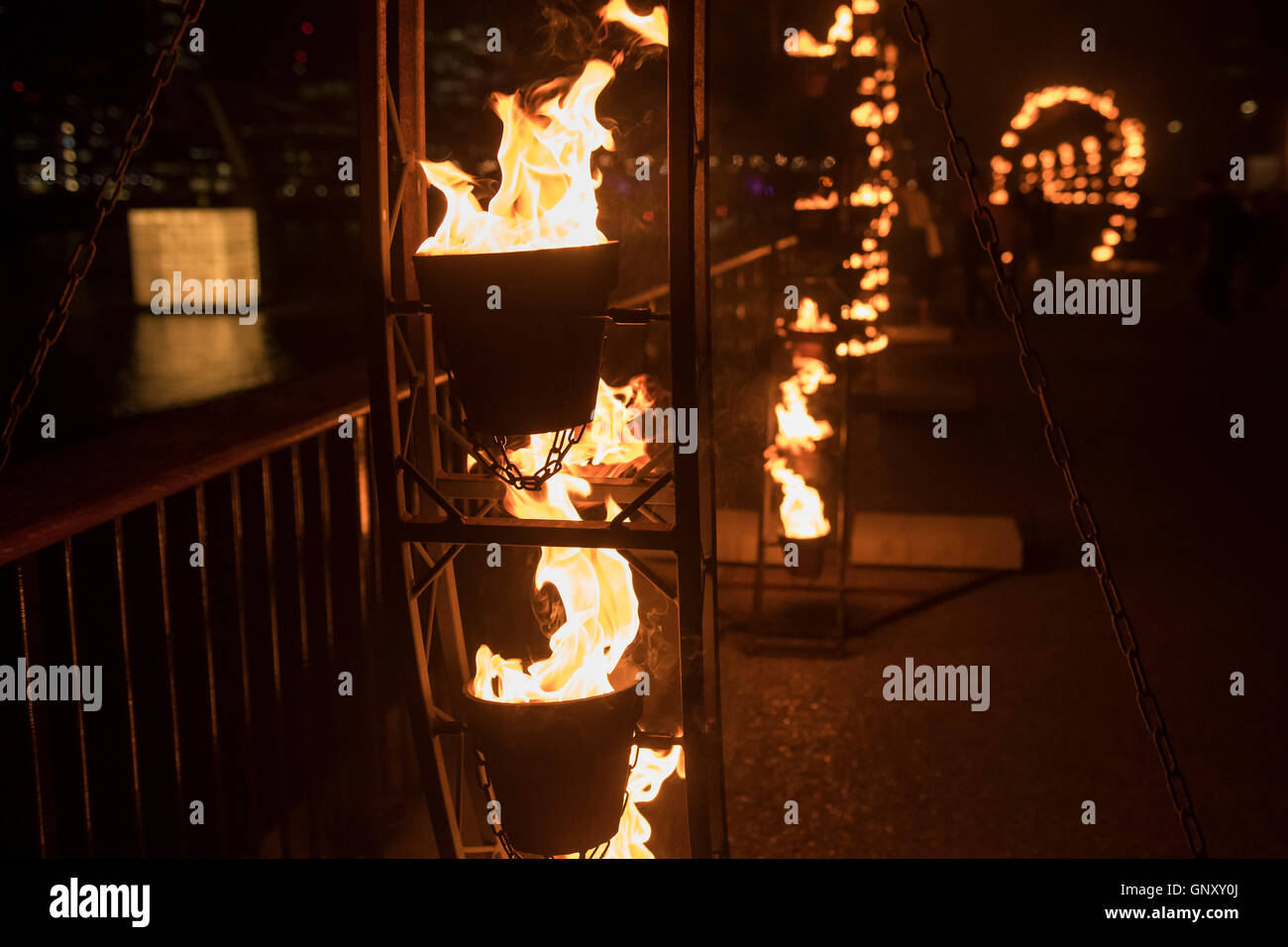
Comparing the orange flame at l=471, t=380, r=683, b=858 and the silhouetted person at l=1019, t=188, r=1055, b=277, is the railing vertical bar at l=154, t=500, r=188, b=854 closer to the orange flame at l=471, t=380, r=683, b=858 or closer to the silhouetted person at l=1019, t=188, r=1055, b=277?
the orange flame at l=471, t=380, r=683, b=858

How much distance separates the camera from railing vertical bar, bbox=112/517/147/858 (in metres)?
2.82

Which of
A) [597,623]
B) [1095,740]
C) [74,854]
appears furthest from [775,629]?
[74,854]

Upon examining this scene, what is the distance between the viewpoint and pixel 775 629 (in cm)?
575

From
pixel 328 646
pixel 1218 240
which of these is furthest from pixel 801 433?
pixel 1218 240

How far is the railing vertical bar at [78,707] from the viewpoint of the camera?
2.63m

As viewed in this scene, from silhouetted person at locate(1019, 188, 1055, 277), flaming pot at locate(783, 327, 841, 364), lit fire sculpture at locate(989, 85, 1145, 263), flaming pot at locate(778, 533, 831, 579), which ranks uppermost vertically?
lit fire sculpture at locate(989, 85, 1145, 263)

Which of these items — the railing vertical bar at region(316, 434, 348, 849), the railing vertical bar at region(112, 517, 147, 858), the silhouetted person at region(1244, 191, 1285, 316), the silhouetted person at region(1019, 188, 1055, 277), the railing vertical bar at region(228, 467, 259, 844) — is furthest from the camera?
the silhouetted person at region(1019, 188, 1055, 277)

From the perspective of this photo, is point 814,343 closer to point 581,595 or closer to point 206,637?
point 581,595

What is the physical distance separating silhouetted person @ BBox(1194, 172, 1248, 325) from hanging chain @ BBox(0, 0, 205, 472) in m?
16.1

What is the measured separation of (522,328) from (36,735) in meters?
1.31

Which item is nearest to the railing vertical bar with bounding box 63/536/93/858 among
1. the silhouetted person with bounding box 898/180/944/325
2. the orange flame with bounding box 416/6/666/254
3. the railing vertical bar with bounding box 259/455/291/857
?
the railing vertical bar with bounding box 259/455/291/857

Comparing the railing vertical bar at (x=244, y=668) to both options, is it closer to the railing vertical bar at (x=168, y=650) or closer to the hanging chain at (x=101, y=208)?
the railing vertical bar at (x=168, y=650)

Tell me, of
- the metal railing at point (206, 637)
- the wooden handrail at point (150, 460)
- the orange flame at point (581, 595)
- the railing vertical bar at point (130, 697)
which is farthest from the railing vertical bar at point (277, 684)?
the orange flame at point (581, 595)

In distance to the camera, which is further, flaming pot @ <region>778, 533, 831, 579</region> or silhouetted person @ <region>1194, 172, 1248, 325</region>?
silhouetted person @ <region>1194, 172, 1248, 325</region>
